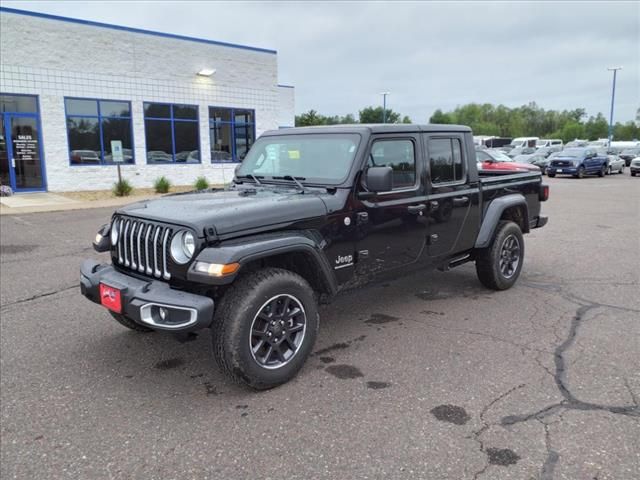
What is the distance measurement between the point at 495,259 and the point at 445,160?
4.41 ft

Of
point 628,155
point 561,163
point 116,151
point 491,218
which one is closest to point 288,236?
point 491,218

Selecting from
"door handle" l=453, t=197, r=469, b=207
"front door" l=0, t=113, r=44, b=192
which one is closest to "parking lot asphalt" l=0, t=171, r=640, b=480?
"door handle" l=453, t=197, r=469, b=207

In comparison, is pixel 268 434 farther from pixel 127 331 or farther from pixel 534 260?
pixel 534 260

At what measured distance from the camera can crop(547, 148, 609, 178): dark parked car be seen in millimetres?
27641

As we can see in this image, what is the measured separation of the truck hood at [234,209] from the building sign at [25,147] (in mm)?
16020

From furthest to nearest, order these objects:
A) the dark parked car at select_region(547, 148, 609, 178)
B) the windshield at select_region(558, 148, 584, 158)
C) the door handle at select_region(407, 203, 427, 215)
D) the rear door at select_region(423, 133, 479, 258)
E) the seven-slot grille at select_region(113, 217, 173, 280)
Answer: the windshield at select_region(558, 148, 584, 158) < the dark parked car at select_region(547, 148, 609, 178) < the rear door at select_region(423, 133, 479, 258) < the door handle at select_region(407, 203, 427, 215) < the seven-slot grille at select_region(113, 217, 173, 280)

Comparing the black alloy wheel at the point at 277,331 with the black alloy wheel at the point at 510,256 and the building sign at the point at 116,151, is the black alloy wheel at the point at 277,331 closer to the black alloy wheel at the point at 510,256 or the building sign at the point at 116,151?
the black alloy wheel at the point at 510,256

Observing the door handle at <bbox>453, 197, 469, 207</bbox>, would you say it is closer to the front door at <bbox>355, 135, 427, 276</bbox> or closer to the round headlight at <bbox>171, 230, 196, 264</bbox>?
the front door at <bbox>355, 135, 427, 276</bbox>

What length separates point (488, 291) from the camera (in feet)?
20.3

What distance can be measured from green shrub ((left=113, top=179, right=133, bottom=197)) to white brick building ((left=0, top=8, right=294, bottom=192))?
1.17 m

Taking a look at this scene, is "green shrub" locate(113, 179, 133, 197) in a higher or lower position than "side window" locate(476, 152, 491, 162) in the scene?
lower

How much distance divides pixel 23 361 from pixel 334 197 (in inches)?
111

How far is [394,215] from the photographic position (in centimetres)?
461

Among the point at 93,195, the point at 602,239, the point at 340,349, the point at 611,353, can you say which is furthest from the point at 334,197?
the point at 93,195
